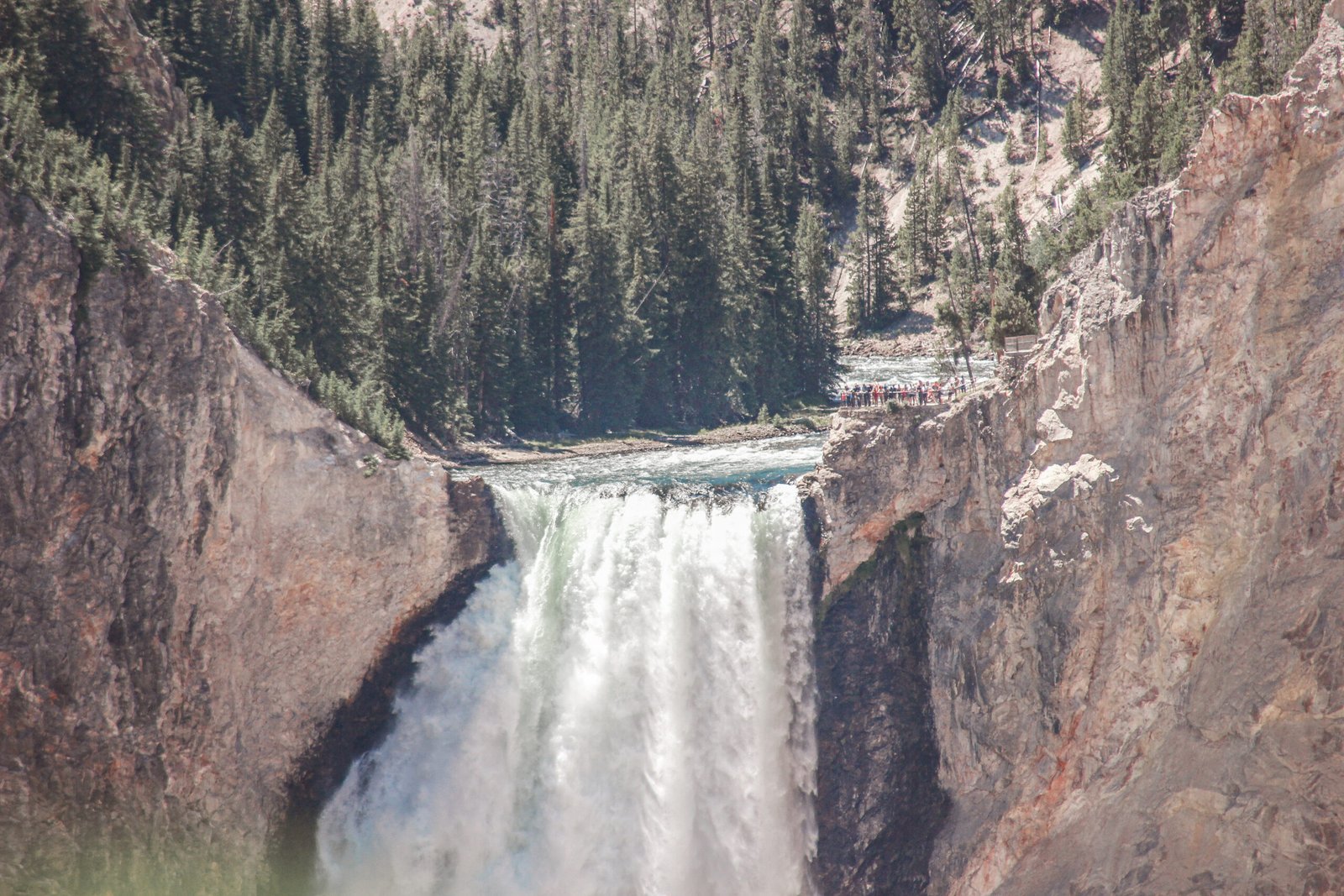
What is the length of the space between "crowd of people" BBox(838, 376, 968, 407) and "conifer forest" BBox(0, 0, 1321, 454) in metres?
2.43

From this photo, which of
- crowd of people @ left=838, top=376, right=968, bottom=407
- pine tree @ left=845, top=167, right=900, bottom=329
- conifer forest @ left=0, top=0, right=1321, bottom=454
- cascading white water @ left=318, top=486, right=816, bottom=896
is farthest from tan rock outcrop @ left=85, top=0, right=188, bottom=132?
pine tree @ left=845, top=167, right=900, bottom=329

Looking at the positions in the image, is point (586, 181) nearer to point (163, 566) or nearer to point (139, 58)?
point (139, 58)

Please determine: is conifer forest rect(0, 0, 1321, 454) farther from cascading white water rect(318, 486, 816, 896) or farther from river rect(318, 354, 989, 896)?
river rect(318, 354, 989, 896)

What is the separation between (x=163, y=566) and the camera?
26.1 meters

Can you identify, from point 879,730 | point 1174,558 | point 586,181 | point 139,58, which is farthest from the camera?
point 586,181

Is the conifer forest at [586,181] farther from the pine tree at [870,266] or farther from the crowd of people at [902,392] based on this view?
the crowd of people at [902,392]

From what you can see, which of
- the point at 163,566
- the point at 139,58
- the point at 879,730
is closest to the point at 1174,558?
the point at 879,730

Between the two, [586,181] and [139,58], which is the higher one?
[139,58]

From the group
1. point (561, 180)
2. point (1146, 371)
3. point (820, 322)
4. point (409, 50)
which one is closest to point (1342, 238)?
point (1146, 371)

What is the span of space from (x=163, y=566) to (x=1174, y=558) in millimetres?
23153

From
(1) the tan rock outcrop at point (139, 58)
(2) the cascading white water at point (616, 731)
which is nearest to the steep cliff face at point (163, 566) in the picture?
(2) the cascading white water at point (616, 731)

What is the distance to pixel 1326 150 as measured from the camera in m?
25.5

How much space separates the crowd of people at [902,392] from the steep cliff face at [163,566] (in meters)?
15.8

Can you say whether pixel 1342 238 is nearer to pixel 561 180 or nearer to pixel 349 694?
pixel 349 694
